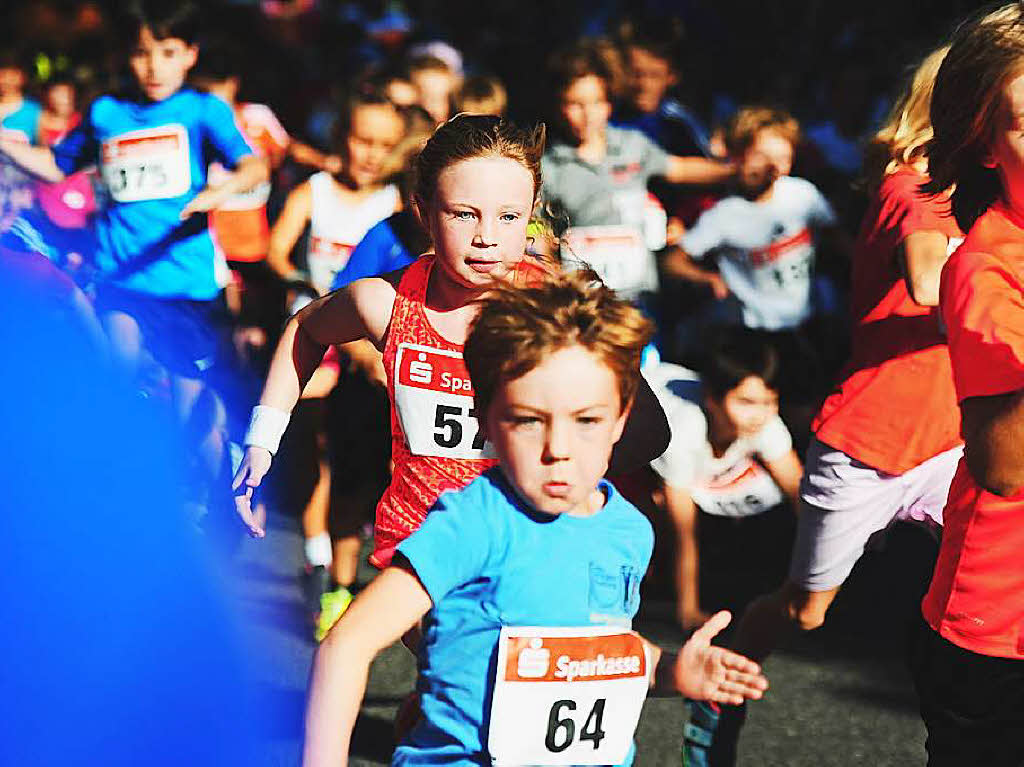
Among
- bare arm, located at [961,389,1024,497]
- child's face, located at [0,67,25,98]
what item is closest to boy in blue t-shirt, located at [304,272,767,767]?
bare arm, located at [961,389,1024,497]

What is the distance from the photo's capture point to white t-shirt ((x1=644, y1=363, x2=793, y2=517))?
5.48 meters

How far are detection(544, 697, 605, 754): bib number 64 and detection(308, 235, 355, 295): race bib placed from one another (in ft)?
13.1

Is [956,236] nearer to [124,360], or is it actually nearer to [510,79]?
[124,360]

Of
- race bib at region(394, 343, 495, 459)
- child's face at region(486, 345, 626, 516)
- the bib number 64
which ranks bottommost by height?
the bib number 64

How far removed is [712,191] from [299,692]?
3.82 meters

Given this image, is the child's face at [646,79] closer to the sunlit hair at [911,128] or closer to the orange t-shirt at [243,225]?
the orange t-shirt at [243,225]

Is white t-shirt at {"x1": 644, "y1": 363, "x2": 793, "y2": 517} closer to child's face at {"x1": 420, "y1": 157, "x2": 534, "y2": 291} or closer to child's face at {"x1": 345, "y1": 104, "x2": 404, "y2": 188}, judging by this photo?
child's face at {"x1": 345, "y1": 104, "x2": 404, "y2": 188}

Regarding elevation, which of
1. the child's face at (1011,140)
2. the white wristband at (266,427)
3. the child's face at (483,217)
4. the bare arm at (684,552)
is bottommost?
the bare arm at (684,552)

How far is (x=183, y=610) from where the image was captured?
A: 3.22m

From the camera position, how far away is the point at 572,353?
253 cm

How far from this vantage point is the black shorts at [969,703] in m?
3.00

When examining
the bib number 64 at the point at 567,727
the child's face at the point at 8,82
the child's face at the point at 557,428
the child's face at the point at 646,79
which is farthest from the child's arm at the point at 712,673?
the child's face at the point at 8,82

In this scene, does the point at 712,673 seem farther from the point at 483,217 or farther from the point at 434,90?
the point at 434,90

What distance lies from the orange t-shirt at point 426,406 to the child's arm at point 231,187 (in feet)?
8.18
